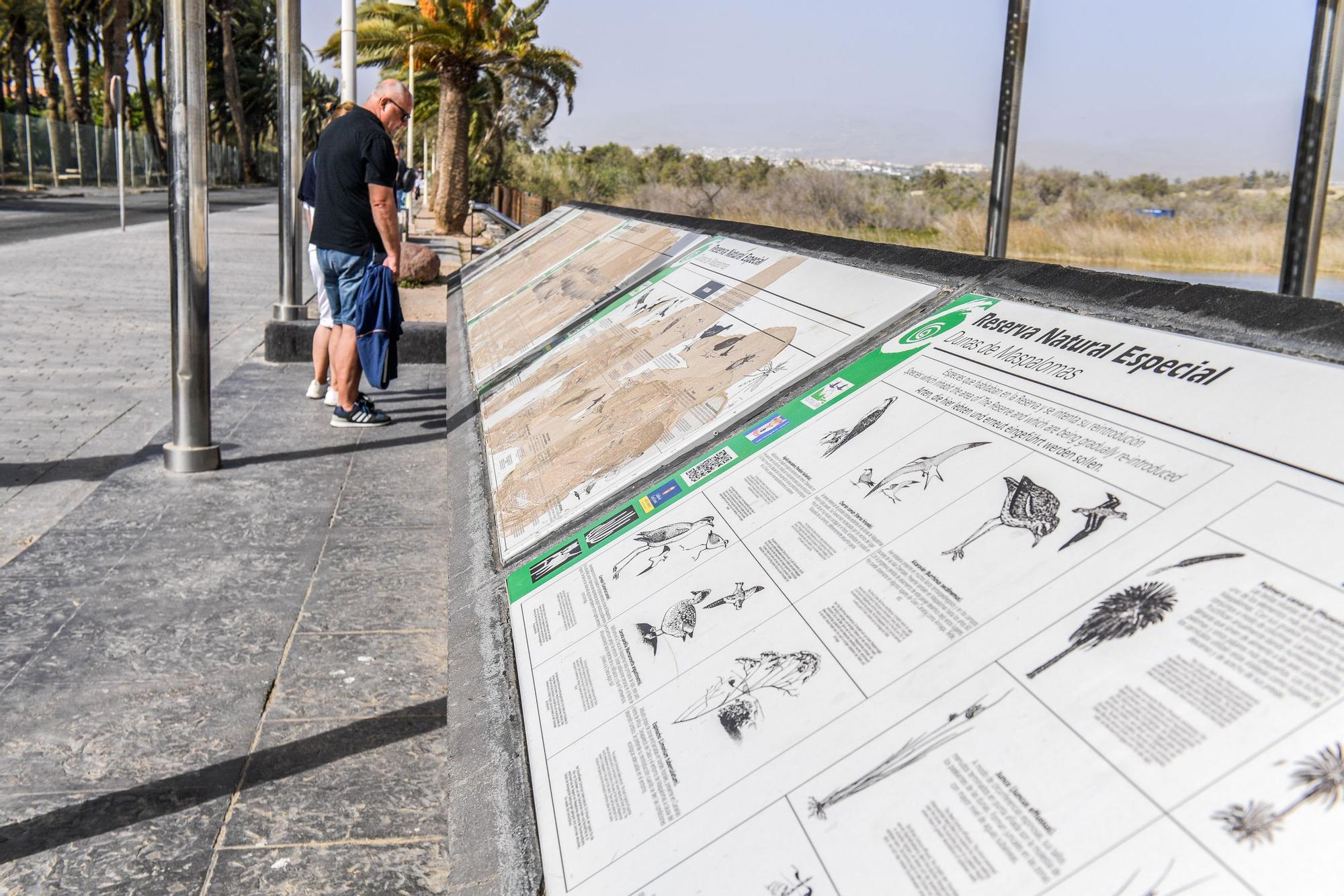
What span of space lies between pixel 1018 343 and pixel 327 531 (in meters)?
3.67

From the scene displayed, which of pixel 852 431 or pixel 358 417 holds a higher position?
pixel 852 431

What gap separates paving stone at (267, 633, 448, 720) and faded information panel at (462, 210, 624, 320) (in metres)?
1.80

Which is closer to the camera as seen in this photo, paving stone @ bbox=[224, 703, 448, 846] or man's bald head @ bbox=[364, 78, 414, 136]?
paving stone @ bbox=[224, 703, 448, 846]

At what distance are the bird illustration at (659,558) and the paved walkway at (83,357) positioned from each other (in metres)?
3.64

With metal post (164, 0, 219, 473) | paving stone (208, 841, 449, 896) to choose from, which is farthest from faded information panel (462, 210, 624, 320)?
paving stone (208, 841, 449, 896)

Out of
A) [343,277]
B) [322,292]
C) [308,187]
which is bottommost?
[322,292]

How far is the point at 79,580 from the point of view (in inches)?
162

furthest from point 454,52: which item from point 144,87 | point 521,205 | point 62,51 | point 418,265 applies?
point 144,87

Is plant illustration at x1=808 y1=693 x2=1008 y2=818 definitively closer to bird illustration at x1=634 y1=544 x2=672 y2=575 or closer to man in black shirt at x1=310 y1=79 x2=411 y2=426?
bird illustration at x1=634 y1=544 x2=672 y2=575

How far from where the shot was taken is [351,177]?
6254 mm

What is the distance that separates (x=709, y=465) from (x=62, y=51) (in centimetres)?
5063

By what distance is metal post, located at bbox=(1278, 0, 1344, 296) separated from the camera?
9.10 ft

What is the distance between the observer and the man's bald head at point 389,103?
20.6 ft

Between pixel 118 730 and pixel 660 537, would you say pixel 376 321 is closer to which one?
pixel 118 730
